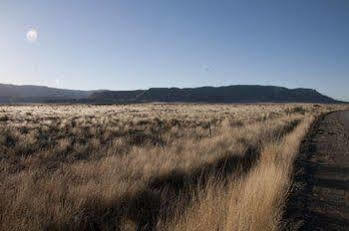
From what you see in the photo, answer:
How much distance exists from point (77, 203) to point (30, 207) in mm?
664

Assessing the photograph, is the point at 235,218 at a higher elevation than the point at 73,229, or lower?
higher

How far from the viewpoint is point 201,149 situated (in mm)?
12594

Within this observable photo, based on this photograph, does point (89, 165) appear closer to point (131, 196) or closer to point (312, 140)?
point (131, 196)

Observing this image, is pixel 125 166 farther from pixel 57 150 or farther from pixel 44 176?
pixel 57 150

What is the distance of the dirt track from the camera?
6219 mm

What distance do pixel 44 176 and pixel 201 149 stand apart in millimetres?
5972

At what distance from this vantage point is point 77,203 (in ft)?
19.6

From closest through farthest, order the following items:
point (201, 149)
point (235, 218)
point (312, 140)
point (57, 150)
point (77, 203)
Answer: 1. point (235, 218)
2. point (77, 203)
3. point (201, 149)
4. point (57, 150)
5. point (312, 140)

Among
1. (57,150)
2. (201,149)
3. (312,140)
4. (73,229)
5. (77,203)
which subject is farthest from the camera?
(312,140)

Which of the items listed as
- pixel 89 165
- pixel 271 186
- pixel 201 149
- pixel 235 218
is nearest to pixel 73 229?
pixel 235 218

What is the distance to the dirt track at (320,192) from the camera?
6.22 metres

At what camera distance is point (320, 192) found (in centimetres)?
821

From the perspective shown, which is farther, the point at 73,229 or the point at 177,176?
the point at 177,176

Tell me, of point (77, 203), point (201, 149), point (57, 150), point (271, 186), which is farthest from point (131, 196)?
point (57, 150)
